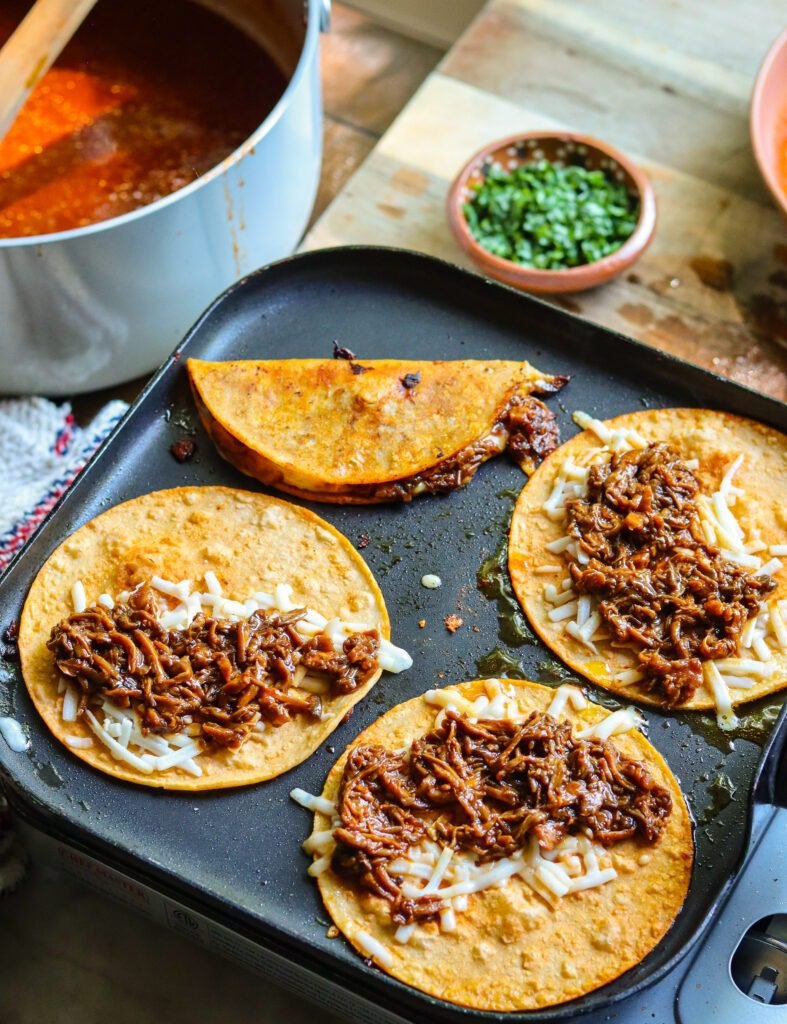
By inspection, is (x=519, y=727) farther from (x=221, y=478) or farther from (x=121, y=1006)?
(x=121, y=1006)

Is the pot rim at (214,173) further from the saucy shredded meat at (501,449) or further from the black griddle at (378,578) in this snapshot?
the saucy shredded meat at (501,449)

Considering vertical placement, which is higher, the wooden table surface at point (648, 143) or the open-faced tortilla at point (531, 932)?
→ the wooden table surface at point (648, 143)

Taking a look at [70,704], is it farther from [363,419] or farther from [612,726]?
[612,726]

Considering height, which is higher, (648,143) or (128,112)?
(128,112)

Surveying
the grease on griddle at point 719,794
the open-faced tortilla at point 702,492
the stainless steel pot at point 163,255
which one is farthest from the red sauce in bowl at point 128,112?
the grease on griddle at point 719,794

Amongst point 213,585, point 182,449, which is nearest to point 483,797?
point 213,585
